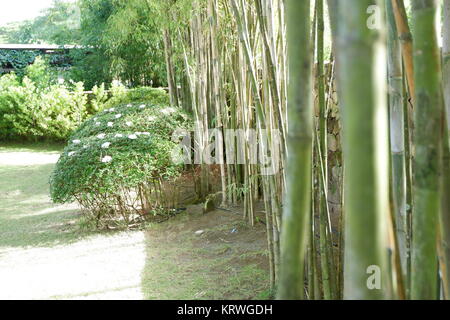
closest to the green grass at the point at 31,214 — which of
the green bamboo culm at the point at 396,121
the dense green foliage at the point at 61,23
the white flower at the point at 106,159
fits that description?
the white flower at the point at 106,159

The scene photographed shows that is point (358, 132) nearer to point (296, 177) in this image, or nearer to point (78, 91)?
point (296, 177)

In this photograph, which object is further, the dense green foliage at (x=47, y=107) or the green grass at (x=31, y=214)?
the dense green foliage at (x=47, y=107)

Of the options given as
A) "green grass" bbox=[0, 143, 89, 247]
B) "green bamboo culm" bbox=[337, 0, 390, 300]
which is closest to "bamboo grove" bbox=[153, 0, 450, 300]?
"green bamboo culm" bbox=[337, 0, 390, 300]

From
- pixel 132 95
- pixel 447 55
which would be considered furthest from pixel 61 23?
pixel 447 55

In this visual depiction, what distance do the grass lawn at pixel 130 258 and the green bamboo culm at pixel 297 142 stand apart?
5.42 ft

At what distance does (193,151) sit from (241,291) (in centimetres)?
207

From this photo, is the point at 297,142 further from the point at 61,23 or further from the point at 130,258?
the point at 61,23

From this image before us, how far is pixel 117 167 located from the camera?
3.22 metres

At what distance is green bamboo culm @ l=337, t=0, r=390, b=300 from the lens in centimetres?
46

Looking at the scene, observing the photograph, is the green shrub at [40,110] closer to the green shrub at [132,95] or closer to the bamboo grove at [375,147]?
the green shrub at [132,95]

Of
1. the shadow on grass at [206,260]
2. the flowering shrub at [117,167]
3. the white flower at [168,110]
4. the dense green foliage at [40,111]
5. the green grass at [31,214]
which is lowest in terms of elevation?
the shadow on grass at [206,260]

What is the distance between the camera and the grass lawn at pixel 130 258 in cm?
237

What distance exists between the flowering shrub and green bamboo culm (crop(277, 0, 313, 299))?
2703mm
